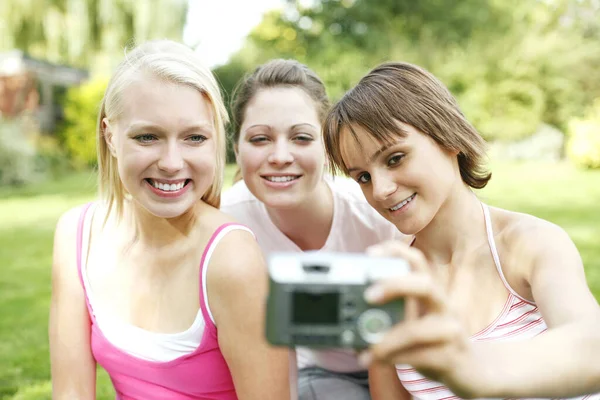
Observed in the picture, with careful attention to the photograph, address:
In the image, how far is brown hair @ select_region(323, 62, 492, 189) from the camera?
212 cm

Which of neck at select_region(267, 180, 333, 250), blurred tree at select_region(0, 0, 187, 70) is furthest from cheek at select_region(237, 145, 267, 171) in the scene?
blurred tree at select_region(0, 0, 187, 70)

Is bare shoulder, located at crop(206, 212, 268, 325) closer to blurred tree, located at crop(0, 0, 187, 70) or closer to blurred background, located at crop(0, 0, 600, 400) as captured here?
blurred background, located at crop(0, 0, 600, 400)

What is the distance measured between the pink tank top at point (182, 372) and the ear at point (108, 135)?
1.76 ft

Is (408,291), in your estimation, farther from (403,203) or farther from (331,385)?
(331,385)

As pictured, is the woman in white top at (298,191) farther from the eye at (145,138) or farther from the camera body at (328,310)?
the camera body at (328,310)

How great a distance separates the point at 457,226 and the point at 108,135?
4.37 feet

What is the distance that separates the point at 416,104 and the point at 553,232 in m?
0.61

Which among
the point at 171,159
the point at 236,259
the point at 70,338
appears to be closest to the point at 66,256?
the point at 70,338

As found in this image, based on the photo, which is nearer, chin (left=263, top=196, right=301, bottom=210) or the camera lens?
the camera lens

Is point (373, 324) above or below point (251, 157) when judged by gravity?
below

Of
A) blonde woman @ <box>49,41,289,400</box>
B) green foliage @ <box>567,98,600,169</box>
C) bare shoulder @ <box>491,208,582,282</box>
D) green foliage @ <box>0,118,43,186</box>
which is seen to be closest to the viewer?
bare shoulder @ <box>491,208,582,282</box>

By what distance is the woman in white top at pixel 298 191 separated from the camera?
2922 millimetres

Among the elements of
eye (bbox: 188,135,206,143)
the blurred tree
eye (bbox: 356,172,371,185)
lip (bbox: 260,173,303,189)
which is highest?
the blurred tree

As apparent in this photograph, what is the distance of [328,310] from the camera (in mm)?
1112
